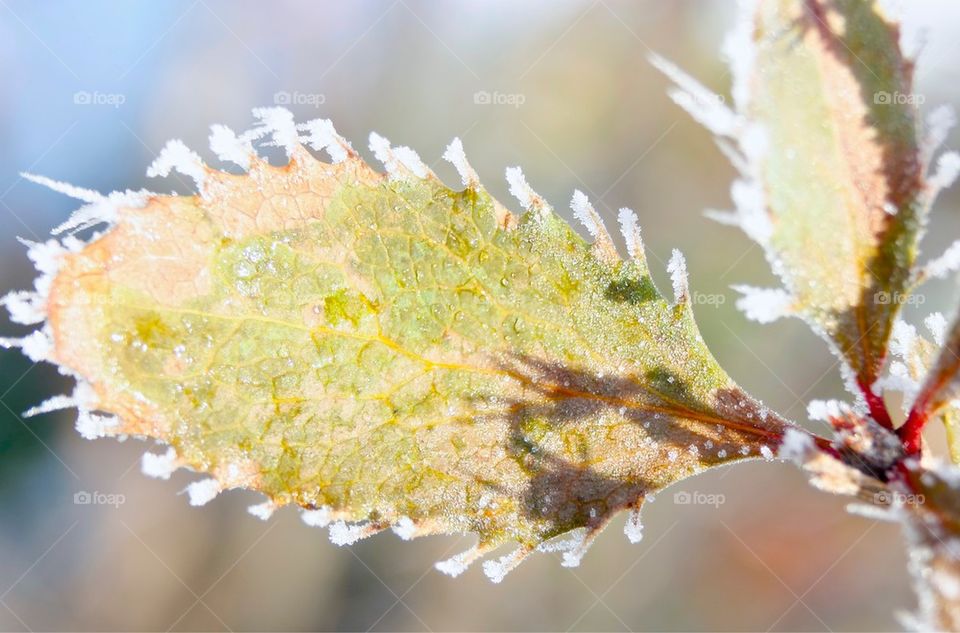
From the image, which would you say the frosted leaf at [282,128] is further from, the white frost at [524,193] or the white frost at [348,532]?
the white frost at [348,532]

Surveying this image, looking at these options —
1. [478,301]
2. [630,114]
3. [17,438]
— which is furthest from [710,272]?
[17,438]

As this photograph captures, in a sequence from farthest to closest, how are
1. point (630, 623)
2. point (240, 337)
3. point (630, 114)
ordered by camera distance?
point (630, 114), point (630, 623), point (240, 337)

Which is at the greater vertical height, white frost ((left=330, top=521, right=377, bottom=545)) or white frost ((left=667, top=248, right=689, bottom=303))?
white frost ((left=667, top=248, right=689, bottom=303))

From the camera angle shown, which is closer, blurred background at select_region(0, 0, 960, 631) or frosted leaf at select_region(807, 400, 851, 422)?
frosted leaf at select_region(807, 400, 851, 422)

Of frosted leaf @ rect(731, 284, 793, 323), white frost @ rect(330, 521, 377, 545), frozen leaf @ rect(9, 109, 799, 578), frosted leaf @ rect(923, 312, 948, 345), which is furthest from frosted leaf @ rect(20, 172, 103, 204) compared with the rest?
frosted leaf @ rect(923, 312, 948, 345)

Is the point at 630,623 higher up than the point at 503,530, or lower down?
lower down

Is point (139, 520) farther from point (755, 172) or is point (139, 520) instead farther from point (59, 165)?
point (755, 172)

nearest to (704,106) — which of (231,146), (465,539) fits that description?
(231,146)

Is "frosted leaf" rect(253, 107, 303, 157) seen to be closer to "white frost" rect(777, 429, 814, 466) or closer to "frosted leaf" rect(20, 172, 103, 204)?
"frosted leaf" rect(20, 172, 103, 204)
